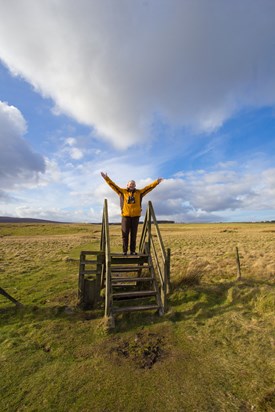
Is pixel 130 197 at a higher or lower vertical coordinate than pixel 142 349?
higher

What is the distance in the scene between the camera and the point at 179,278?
9859 mm

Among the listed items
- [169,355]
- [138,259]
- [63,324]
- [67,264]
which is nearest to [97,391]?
[169,355]

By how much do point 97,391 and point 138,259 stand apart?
5275mm

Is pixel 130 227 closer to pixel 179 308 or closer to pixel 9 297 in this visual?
pixel 179 308

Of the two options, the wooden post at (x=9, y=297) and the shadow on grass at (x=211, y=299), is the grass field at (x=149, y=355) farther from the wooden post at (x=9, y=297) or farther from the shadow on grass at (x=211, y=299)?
the wooden post at (x=9, y=297)

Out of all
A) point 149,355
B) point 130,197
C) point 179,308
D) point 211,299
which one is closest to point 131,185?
point 130,197

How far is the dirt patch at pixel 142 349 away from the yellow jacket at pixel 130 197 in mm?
3997

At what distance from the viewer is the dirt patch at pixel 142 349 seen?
527cm

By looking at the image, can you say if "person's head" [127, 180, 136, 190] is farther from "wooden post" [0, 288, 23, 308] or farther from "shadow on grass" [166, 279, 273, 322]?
"wooden post" [0, 288, 23, 308]

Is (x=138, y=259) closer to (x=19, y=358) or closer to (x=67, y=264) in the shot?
(x=19, y=358)

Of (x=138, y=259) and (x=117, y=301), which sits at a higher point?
(x=138, y=259)

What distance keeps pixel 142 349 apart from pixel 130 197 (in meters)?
4.83

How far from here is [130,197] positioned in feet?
29.8

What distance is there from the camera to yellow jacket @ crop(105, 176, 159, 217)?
9094mm
